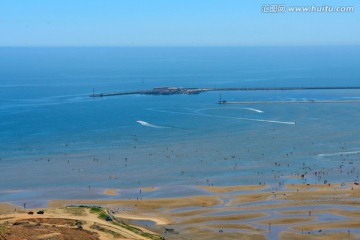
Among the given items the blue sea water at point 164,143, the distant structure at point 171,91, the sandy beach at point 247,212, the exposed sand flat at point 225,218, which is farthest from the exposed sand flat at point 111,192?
the distant structure at point 171,91

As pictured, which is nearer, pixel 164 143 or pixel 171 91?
pixel 164 143

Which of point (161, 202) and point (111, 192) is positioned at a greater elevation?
point (111, 192)

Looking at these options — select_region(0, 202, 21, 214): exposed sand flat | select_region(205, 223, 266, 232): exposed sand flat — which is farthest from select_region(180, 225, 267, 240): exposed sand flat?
select_region(0, 202, 21, 214): exposed sand flat

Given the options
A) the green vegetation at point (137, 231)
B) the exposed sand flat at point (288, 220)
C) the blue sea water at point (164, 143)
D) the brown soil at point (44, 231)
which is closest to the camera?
the brown soil at point (44, 231)

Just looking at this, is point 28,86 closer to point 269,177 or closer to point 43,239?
point 269,177

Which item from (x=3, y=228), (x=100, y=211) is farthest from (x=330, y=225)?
(x=3, y=228)

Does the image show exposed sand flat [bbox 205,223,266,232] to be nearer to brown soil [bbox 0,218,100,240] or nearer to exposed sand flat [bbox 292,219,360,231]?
exposed sand flat [bbox 292,219,360,231]

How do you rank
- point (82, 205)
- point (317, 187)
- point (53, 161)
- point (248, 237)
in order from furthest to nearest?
1. point (53, 161)
2. point (317, 187)
3. point (82, 205)
4. point (248, 237)

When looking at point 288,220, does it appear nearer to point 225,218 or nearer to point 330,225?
point 330,225

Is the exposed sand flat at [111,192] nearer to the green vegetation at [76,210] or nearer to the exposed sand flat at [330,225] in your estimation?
the green vegetation at [76,210]

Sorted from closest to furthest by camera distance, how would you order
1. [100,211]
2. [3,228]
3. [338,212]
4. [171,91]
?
[3,228] < [100,211] < [338,212] < [171,91]

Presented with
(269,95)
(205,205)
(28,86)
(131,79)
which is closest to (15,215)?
(205,205)
